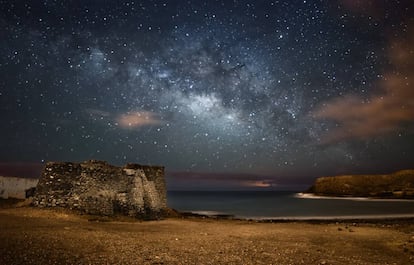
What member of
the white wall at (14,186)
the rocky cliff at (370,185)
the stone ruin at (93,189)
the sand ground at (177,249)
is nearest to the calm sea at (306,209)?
the stone ruin at (93,189)

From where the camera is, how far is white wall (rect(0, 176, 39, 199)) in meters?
24.9

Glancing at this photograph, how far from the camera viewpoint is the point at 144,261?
28.3 feet

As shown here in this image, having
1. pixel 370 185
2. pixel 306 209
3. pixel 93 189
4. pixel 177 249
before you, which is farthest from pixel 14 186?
pixel 370 185

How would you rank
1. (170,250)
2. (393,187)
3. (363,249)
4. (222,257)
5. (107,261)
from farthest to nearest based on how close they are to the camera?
1. (393,187)
2. (363,249)
3. (170,250)
4. (222,257)
5. (107,261)

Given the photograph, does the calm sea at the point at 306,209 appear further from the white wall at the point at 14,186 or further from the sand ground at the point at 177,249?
the sand ground at the point at 177,249

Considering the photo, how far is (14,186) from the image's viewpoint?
25719 millimetres

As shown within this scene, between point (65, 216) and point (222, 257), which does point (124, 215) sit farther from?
point (222, 257)

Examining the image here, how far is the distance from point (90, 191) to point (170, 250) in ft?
33.3

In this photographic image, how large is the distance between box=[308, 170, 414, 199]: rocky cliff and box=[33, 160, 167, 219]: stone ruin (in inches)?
3658

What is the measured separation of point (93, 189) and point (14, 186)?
1084 centimetres

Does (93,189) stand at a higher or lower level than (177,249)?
higher

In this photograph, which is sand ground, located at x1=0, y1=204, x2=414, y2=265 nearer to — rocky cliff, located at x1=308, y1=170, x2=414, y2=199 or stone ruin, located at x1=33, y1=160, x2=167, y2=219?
stone ruin, located at x1=33, y1=160, x2=167, y2=219

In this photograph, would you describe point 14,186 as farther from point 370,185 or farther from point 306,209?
point 370,185

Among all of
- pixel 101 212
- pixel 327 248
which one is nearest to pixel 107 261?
Result: pixel 327 248
